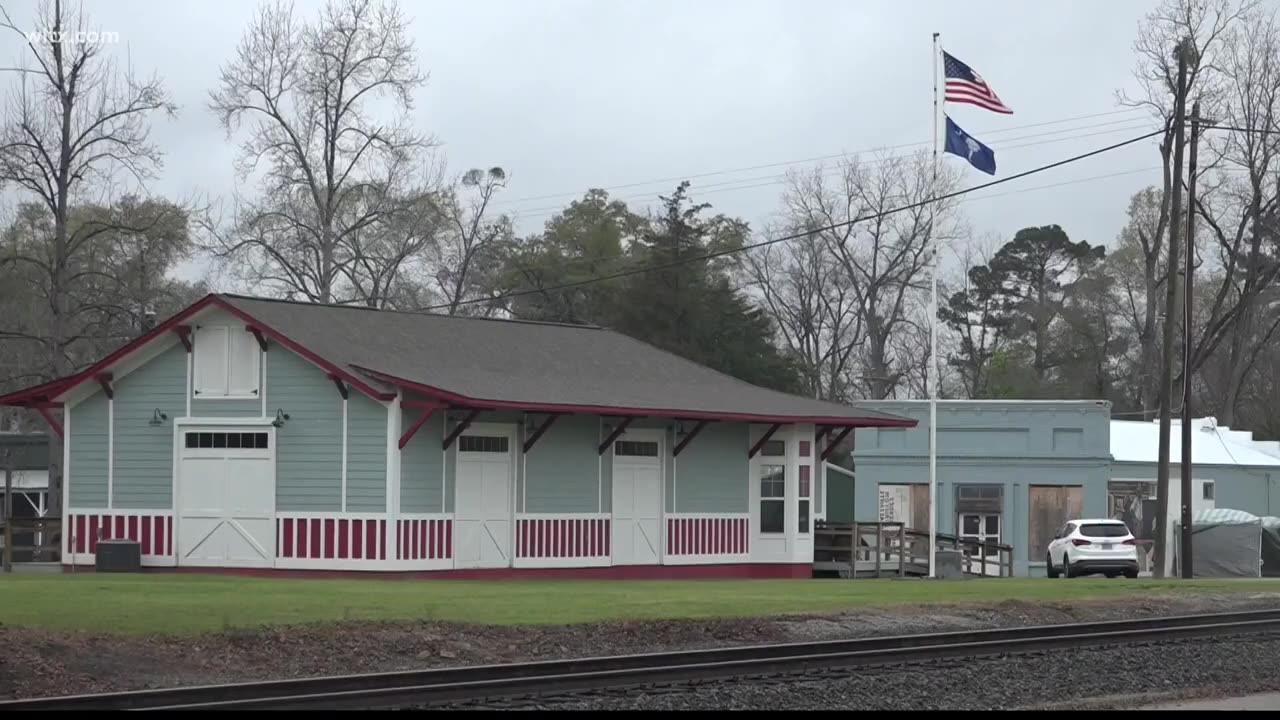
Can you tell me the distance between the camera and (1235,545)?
47031 mm

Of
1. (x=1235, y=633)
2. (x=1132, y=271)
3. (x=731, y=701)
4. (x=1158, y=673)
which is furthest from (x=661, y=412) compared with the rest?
(x=1132, y=271)

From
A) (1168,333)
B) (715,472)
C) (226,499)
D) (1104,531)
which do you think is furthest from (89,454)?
(1168,333)

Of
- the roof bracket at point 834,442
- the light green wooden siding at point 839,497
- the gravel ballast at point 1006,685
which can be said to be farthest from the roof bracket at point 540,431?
the light green wooden siding at point 839,497

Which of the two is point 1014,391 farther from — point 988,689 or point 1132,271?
point 988,689

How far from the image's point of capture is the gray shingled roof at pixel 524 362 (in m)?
28.2

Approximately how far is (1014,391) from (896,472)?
83.7ft

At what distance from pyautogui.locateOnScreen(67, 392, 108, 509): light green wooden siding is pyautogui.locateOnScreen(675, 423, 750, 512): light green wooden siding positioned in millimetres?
10232

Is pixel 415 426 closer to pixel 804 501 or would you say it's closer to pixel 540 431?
pixel 540 431

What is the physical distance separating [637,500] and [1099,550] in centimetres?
1348

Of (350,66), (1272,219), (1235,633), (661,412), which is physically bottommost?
(1235,633)

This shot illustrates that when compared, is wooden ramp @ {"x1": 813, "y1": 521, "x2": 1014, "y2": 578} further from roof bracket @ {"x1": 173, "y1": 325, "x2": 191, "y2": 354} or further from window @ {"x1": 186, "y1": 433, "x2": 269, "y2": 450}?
roof bracket @ {"x1": 173, "y1": 325, "x2": 191, "y2": 354}

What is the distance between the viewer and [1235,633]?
2088 cm

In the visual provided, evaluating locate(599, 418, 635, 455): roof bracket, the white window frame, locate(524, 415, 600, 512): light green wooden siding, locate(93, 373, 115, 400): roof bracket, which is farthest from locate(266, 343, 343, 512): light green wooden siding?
the white window frame

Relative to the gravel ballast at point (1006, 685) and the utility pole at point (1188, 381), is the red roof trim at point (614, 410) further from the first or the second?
the gravel ballast at point (1006, 685)
